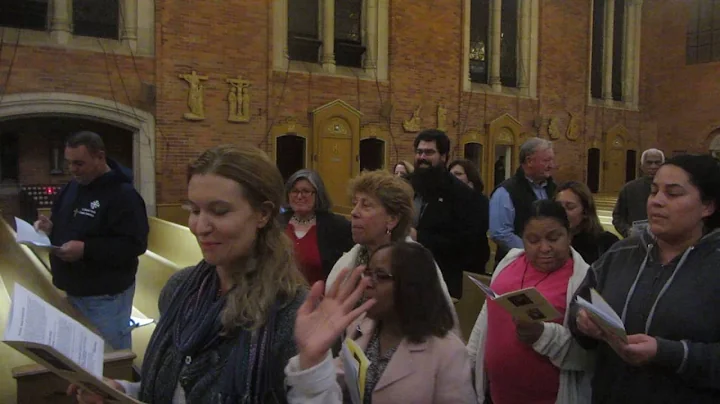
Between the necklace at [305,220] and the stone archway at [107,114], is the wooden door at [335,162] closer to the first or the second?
the stone archway at [107,114]

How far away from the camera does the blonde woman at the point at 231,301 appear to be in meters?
1.37

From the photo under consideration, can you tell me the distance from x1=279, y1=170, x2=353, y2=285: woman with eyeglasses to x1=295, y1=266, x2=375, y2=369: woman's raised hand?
2.21 meters

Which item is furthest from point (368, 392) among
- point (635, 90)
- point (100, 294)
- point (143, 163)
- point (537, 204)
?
point (635, 90)

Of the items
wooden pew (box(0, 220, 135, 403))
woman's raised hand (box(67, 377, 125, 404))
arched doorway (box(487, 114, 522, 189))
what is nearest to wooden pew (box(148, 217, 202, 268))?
→ wooden pew (box(0, 220, 135, 403))

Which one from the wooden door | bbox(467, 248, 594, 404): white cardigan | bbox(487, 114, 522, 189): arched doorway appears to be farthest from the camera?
bbox(487, 114, 522, 189): arched doorway

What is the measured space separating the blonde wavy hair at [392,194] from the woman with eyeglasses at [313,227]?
2.25 feet

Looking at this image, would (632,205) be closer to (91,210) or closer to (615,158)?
(91,210)

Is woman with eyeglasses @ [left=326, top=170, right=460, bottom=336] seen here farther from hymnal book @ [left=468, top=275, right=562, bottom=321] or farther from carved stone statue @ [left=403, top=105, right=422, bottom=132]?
carved stone statue @ [left=403, top=105, right=422, bottom=132]

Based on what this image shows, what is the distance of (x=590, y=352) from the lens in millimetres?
2391

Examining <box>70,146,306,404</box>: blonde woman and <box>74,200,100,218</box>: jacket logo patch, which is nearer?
<box>70,146,306,404</box>: blonde woman

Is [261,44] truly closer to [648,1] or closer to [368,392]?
[368,392]

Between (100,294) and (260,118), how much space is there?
7678 mm

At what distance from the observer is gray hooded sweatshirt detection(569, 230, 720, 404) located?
191 cm

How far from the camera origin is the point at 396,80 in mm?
12484
